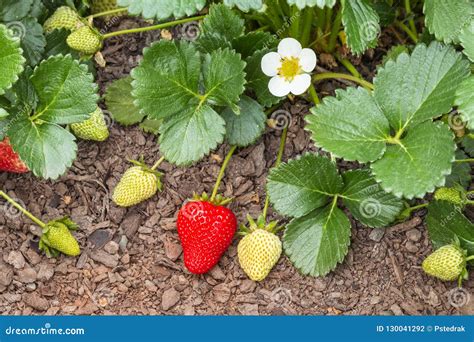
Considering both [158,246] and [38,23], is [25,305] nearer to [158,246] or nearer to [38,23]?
[158,246]

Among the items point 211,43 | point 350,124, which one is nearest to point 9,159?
point 211,43

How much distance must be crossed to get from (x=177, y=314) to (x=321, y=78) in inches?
24.3

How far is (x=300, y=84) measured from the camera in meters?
1.89

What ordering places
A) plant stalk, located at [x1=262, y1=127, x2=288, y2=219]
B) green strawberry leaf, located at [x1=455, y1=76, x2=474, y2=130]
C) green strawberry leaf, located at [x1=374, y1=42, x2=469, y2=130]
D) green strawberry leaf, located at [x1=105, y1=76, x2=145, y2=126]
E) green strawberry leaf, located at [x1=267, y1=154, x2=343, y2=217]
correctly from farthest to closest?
green strawberry leaf, located at [x1=105, y1=76, x2=145, y2=126] → plant stalk, located at [x1=262, y1=127, x2=288, y2=219] → green strawberry leaf, located at [x1=267, y1=154, x2=343, y2=217] → green strawberry leaf, located at [x1=374, y1=42, x2=469, y2=130] → green strawberry leaf, located at [x1=455, y1=76, x2=474, y2=130]

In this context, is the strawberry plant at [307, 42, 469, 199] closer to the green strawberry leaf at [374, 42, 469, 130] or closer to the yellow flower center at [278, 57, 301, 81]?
the green strawberry leaf at [374, 42, 469, 130]

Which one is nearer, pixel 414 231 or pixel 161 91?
pixel 161 91

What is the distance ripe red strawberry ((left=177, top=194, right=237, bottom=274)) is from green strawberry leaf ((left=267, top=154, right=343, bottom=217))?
0.38 ft

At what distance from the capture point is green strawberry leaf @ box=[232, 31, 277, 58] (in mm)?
1852

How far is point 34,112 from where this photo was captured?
184 centimetres

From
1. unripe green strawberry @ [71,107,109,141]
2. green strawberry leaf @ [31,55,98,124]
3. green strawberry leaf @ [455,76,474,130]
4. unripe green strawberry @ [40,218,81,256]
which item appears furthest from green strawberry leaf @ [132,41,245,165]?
green strawberry leaf @ [455,76,474,130]

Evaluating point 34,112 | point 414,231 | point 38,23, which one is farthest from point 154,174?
point 414,231

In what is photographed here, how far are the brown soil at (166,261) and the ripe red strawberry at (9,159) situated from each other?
0.18 ft

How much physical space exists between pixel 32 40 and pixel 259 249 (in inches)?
27.2

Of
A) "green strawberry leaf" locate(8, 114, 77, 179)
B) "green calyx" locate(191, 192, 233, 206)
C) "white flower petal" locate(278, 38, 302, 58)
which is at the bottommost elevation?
"green calyx" locate(191, 192, 233, 206)
